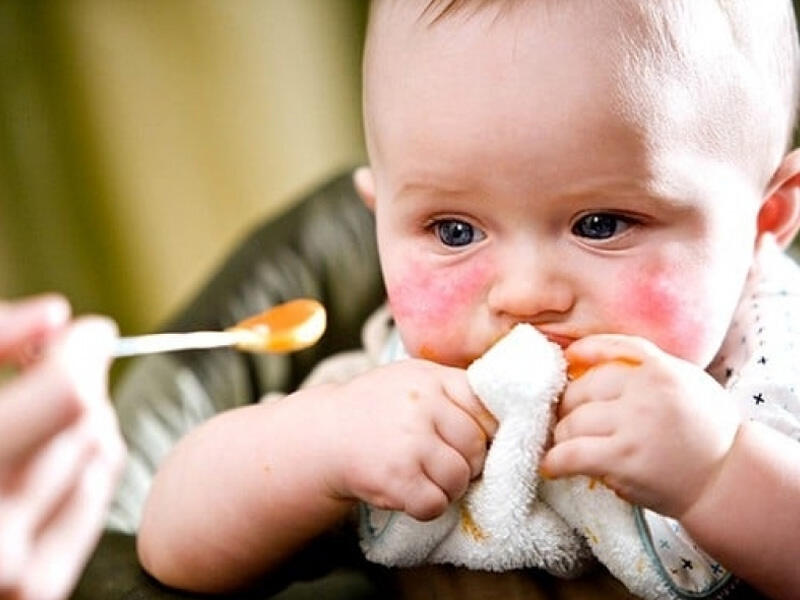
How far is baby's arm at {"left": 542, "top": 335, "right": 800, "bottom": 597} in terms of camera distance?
0.83 meters

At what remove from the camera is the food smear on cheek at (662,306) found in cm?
90

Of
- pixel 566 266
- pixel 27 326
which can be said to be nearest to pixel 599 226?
pixel 566 266

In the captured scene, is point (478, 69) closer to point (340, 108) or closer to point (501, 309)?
point (501, 309)

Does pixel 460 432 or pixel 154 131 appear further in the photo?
pixel 154 131

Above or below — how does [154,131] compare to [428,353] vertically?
below

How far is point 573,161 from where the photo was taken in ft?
2.85

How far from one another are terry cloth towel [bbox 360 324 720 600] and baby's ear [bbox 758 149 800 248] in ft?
0.84

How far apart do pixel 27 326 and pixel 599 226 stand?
400 mm

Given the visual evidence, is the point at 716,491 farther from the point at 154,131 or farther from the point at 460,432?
the point at 154,131

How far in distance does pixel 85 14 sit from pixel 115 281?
42 cm

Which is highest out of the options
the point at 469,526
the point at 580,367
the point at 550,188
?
the point at 550,188

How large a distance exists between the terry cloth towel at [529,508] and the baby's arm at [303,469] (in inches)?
0.9

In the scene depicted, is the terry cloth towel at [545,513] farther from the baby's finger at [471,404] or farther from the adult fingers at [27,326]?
the adult fingers at [27,326]

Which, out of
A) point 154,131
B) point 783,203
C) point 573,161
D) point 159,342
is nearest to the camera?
point 159,342
